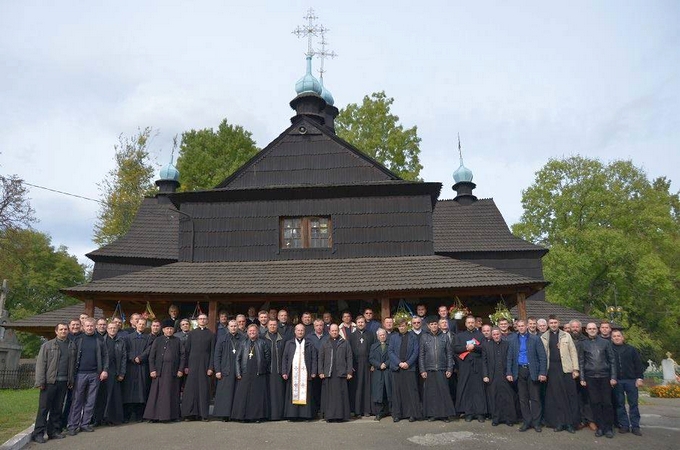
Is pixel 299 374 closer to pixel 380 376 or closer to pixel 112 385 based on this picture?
pixel 380 376

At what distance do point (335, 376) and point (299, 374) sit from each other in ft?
2.06

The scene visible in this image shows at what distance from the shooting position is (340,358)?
9.07 metres

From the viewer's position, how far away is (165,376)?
9008mm

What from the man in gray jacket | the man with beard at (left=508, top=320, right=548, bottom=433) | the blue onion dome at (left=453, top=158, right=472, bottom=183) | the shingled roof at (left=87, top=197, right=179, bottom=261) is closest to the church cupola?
the blue onion dome at (left=453, top=158, right=472, bottom=183)

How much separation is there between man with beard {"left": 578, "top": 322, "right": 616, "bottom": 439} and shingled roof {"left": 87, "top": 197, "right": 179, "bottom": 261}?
1408 cm

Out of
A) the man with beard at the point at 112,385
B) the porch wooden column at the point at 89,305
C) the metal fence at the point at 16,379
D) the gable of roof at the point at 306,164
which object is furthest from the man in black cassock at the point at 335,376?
the metal fence at the point at 16,379

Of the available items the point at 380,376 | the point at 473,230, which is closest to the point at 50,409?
the point at 380,376

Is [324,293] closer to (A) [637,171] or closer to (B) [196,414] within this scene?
(B) [196,414]

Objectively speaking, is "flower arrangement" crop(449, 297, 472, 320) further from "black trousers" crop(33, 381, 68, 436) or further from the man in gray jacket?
"black trousers" crop(33, 381, 68, 436)

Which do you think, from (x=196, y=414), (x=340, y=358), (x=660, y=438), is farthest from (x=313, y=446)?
(x=660, y=438)

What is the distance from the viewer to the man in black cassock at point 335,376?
8.86m

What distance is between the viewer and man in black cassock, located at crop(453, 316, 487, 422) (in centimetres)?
873

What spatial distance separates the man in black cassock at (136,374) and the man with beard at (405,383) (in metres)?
4.30

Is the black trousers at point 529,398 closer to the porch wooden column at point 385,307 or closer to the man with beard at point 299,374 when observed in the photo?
the man with beard at point 299,374
